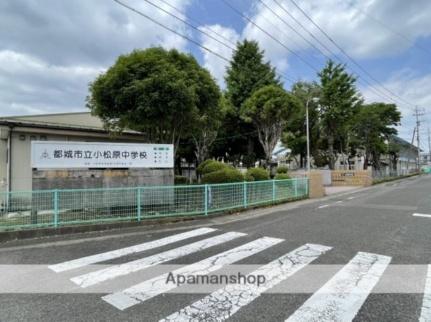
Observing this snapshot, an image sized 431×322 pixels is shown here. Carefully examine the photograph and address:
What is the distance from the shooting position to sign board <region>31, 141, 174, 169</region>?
6877 mm

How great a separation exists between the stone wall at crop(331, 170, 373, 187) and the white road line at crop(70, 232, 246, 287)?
1992 centimetres

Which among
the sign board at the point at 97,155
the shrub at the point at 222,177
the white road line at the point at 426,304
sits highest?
the sign board at the point at 97,155

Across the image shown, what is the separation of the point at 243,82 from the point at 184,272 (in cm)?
2153

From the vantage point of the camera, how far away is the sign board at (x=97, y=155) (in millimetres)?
6877

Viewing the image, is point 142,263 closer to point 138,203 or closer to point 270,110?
point 138,203

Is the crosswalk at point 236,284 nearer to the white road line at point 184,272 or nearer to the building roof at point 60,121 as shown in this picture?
the white road line at point 184,272

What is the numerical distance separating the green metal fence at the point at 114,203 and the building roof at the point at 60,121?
18.2 feet

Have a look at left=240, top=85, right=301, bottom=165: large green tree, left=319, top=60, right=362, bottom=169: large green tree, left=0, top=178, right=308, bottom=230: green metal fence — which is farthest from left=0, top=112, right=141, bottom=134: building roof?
left=319, top=60, right=362, bottom=169: large green tree

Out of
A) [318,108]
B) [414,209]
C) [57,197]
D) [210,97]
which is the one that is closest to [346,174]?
[318,108]

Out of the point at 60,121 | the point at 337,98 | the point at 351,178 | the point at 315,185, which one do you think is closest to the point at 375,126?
the point at 337,98

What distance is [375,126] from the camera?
1131 inches

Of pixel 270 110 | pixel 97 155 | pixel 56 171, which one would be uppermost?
pixel 270 110

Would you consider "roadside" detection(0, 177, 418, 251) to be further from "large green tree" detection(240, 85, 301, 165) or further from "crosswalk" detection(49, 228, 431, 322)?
"large green tree" detection(240, 85, 301, 165)

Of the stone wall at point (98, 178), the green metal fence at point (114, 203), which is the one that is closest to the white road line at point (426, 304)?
the green metal fence at point (114, 203)
